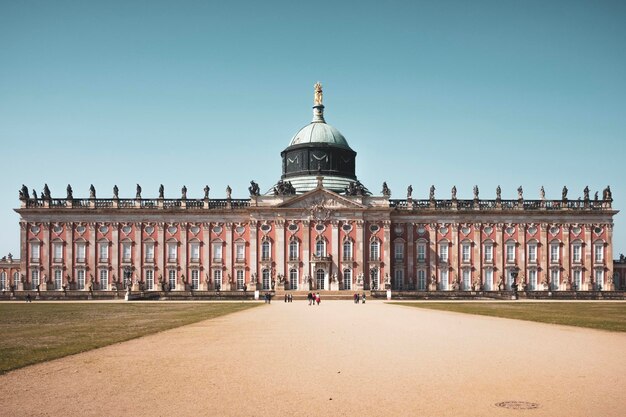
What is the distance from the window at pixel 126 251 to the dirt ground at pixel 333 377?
5145cm

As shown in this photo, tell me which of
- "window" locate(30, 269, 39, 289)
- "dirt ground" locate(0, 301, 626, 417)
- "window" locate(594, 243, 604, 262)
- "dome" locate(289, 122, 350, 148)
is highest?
"dome" locate(289, 122, 350, 148)

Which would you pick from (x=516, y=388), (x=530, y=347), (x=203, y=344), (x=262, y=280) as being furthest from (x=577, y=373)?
(x=262, y=280)

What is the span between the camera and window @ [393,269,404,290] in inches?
2904

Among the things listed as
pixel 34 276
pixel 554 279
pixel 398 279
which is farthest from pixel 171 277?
pixel 554 279

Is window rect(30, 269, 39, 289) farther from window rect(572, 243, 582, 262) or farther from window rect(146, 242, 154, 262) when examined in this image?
window rect(572, 243, 582, 262)

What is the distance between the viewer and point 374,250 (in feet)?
238

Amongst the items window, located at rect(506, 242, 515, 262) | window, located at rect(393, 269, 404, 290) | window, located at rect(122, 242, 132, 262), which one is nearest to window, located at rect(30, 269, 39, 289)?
window, located at rect(122, 242, 132, 262)

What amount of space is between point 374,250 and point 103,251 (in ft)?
96.5

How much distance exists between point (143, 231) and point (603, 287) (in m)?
50.5

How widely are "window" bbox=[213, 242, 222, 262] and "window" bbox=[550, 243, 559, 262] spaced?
36311 mm

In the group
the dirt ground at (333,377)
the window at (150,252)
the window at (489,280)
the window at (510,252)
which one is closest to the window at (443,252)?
the window at (489,280)

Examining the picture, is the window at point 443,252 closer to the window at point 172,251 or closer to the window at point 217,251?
the window at point 217,251

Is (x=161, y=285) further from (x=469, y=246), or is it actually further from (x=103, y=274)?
(x=469, y=246)

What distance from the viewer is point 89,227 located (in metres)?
73.7
